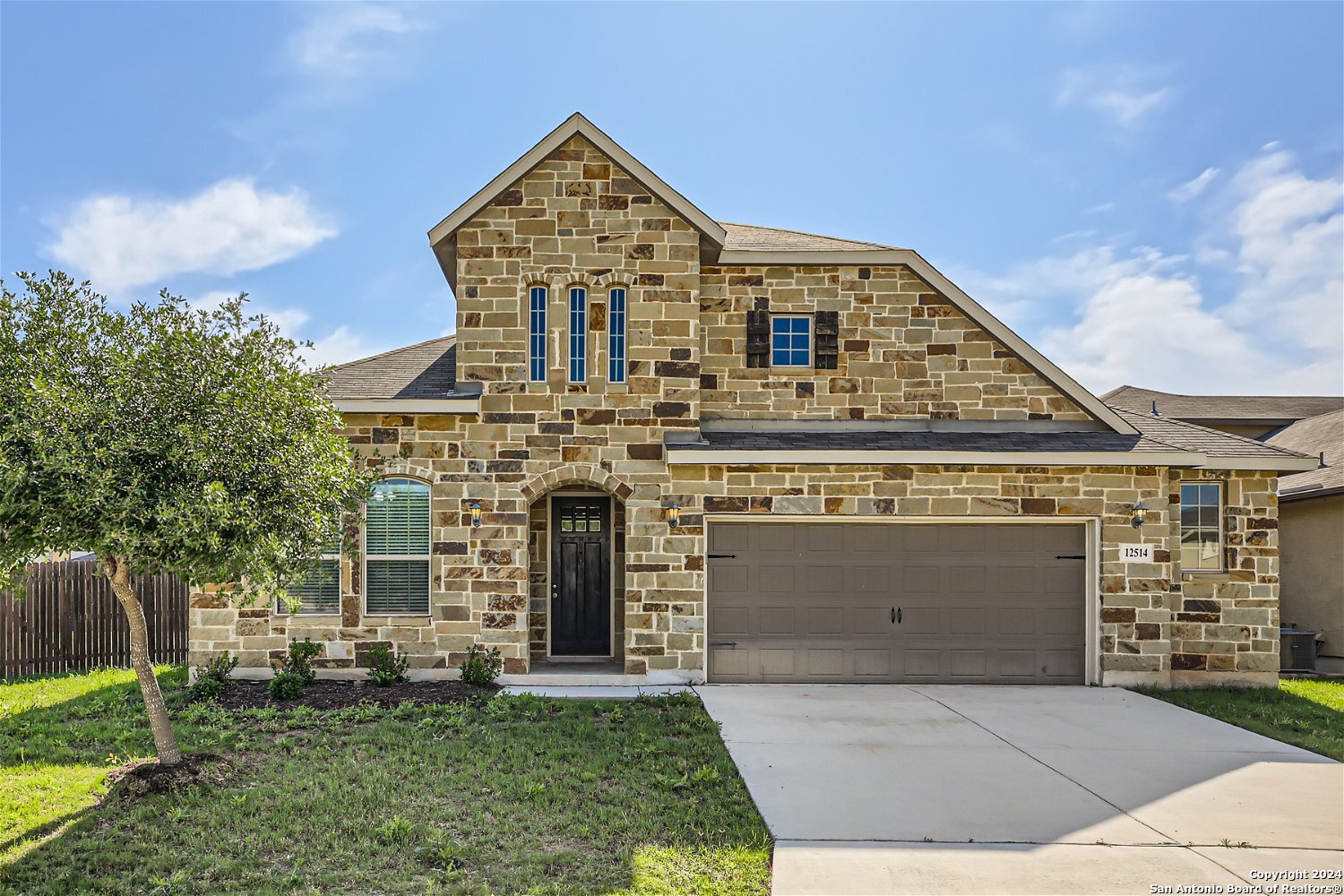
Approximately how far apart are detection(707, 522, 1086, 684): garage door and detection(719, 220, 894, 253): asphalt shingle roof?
4.23 meters

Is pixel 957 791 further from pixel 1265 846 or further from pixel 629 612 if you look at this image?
pixel 629 612

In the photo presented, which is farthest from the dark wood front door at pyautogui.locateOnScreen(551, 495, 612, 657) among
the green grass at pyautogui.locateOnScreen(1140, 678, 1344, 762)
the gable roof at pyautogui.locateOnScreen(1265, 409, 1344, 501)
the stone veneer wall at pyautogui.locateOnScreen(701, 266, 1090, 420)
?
the gable roof at pyautogui.locateOnScreen(1265, 409, 1344, 501)

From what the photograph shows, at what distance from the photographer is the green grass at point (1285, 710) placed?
8633mm

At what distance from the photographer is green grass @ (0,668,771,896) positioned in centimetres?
507

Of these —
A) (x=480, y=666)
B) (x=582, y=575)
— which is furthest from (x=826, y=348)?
(x=480, y=666)

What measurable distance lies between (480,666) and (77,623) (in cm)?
723

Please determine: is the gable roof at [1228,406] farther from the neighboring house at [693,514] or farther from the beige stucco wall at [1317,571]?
the neighboring house at [693,514]

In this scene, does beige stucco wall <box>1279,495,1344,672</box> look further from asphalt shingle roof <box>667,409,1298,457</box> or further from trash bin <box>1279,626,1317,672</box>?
asphalt shingle roof <box>667,409,1298,457</box>

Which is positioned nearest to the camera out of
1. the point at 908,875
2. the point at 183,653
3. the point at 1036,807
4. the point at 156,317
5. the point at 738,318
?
the point at 908,875

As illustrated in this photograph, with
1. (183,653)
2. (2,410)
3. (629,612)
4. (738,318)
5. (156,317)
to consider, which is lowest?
(183,653)

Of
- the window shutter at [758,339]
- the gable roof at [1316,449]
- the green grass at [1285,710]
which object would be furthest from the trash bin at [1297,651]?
the window shutter at [758,339]

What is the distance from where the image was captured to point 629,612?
35.4 ft

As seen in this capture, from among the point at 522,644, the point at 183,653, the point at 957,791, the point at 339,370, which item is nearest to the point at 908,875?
the point at 957,791

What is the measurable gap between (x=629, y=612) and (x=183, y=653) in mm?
8014
